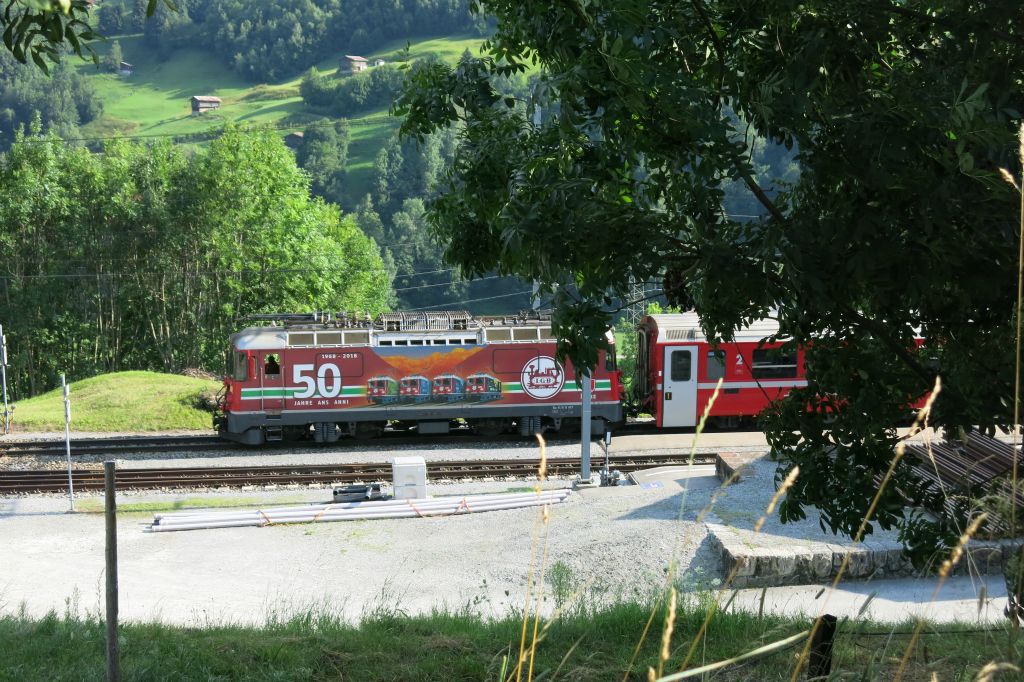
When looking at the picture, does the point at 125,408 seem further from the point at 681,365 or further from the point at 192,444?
the point at 681,365

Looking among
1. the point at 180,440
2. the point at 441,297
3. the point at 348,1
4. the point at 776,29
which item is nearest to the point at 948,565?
the point at 776,29

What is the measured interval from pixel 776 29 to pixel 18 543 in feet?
50.2

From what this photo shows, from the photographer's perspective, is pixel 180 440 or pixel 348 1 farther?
pixel 348 1

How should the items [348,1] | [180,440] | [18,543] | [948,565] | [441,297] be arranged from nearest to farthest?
[948,565] → [18,543] → [180,440] → [441,297] → [348,1]

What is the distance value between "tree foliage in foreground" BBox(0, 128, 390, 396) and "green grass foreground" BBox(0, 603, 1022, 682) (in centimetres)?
3443

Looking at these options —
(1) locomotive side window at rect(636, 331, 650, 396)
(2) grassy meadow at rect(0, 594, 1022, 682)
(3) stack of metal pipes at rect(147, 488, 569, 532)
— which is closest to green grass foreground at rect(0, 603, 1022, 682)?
(2) grassy meadow at rect(0, 594, 1022, 682)

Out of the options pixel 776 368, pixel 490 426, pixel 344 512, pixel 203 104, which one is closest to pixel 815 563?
pixel 344 512

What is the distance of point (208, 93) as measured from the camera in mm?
156125

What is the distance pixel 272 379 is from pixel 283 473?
9.33 feet

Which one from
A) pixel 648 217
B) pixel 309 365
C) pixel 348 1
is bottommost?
pixel 309 365

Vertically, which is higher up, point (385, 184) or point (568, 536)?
point (385, 184)

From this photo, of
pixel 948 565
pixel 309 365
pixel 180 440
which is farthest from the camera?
pixel 180 440

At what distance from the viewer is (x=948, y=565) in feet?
7.69

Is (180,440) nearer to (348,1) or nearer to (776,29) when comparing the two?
(776,29)
